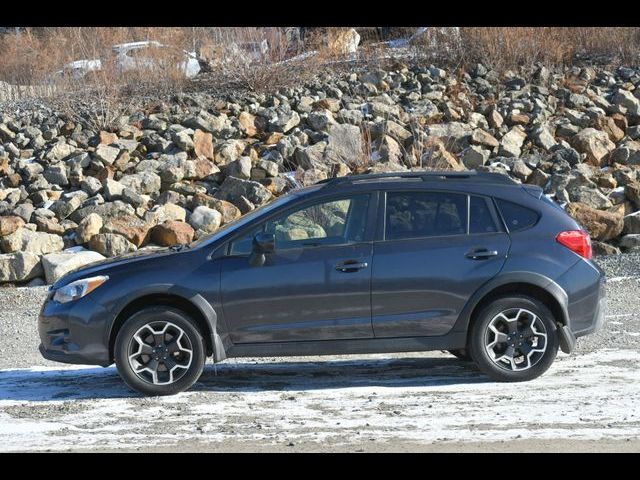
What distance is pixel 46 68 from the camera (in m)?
26.0

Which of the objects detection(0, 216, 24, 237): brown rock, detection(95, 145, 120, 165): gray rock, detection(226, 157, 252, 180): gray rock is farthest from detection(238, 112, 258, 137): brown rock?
detection(0, 216, 24, 237): brown rock

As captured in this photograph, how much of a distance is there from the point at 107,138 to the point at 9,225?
447 cm

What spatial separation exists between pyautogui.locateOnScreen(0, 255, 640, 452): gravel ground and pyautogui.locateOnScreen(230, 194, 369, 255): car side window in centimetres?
113

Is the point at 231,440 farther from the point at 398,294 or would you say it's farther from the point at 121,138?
the point at 121,138

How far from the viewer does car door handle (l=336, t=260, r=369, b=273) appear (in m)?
8.53

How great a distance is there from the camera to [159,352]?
28.0 feet

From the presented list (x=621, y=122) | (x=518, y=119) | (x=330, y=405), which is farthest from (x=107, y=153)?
(x=330, y=405)

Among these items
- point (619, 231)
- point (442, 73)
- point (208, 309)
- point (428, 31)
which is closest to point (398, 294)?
point (208, 309)

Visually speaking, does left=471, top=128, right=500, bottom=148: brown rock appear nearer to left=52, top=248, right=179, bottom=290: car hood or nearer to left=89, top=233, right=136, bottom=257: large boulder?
left=89, top=233, right=136, bottom=257: large boulder

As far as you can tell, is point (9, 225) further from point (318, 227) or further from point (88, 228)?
point (318, 227)

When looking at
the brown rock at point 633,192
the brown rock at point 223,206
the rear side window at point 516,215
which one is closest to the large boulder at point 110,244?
the brown rock at point 223,206

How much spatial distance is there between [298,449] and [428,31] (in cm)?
1993

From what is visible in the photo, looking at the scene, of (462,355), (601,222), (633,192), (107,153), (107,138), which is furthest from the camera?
Answer: (107,138)

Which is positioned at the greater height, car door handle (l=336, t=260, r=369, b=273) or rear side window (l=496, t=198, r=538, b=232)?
rear side window (l=496, t=198, r=538, b=232)
